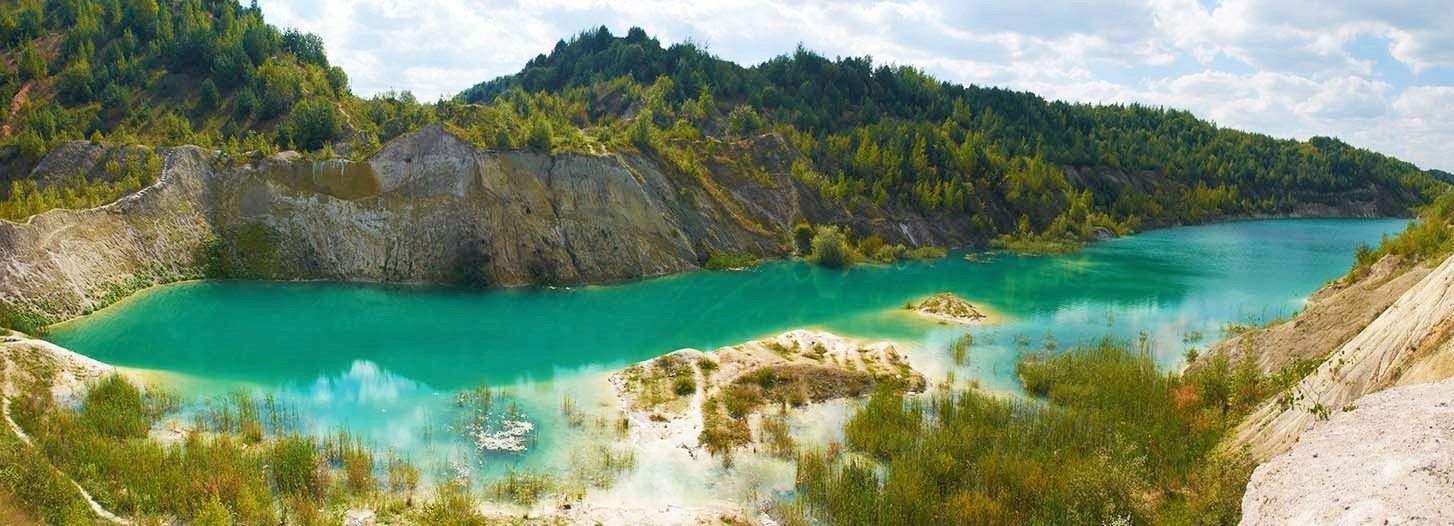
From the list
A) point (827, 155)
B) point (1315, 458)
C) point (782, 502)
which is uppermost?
point (827, 155)

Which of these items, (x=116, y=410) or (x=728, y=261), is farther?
(x=728, y=261)

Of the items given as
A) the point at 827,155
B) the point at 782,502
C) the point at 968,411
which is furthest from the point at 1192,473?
the point at 827,155

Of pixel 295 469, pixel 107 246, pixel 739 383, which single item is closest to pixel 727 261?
pixel 739 383

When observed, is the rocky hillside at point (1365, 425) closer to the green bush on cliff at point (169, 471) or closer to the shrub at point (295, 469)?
the green bush on cliff at point (169, 471)

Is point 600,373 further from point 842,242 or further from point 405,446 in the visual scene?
point 842,242

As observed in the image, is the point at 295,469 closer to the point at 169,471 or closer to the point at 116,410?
the point at 169,471

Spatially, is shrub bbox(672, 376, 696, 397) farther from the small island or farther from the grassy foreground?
the small island
